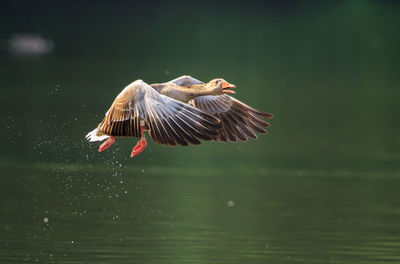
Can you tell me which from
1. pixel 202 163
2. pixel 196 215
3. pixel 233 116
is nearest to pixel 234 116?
pixel 233 116

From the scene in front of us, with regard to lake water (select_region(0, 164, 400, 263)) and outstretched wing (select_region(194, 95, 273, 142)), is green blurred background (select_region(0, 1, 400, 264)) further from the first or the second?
outstretched wing (select_region(194, 95, 273, 142))

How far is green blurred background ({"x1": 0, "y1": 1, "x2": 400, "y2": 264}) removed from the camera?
57.0 ft

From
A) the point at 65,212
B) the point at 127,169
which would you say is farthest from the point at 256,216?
the point at 127,169

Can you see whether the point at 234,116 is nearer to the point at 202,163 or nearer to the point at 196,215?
the point at 196,215

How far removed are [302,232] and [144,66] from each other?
28102 millimetres

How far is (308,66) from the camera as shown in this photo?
51.8 meters

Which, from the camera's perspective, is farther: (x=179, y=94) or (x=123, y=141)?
(x=123, y=141)

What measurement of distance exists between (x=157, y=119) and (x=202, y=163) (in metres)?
12.8

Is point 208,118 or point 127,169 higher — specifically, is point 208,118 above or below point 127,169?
above

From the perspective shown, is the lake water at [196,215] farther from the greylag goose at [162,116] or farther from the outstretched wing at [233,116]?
the greylag goose at [162,116]

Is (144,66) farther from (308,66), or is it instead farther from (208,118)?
(208,118)

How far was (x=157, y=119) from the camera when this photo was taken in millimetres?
13719

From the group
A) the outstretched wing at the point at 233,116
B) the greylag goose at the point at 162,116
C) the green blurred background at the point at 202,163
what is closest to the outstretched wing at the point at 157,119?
the greylag goose at the point at 162,116

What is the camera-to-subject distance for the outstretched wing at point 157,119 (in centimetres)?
1352
